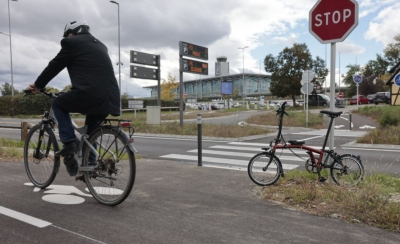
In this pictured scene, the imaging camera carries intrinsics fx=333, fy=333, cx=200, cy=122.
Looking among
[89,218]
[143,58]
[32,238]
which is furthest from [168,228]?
[143,58]

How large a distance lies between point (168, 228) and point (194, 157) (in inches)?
257

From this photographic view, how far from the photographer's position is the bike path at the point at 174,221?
9.57 ft

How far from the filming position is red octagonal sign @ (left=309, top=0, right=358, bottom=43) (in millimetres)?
4340

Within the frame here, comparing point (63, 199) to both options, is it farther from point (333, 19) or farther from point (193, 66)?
point (193, 66)

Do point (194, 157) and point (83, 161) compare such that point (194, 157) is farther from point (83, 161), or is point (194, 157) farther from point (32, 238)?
point (32, 238)

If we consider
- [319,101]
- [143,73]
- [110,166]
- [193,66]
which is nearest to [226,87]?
[319,101]

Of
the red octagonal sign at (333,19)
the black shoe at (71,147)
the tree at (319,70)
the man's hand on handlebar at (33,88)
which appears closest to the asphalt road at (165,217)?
the black shoe at (71,147)

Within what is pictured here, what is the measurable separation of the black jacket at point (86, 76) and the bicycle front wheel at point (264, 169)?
2466 millimetres

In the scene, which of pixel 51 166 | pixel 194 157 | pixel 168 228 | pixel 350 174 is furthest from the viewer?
pixel 194 157

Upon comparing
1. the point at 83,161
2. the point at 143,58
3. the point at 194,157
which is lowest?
the point at 194,157

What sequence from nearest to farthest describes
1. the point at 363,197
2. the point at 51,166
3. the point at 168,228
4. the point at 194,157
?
1. the point at 168,228
2. the point at 363,197
3. the point at 51,166
4. the point at 194,157

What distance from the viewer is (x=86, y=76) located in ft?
11.9

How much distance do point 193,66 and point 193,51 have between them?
832mm

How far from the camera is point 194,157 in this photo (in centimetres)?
964
